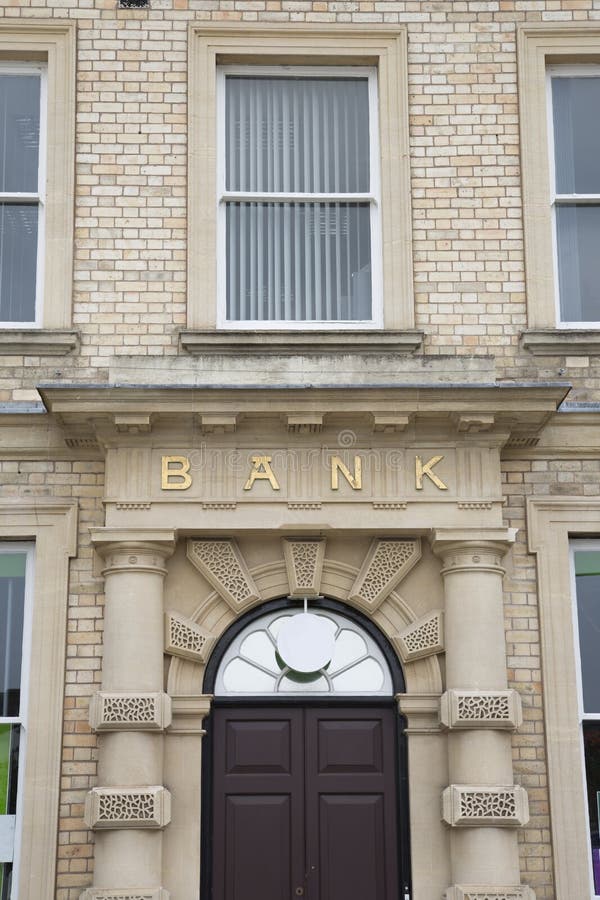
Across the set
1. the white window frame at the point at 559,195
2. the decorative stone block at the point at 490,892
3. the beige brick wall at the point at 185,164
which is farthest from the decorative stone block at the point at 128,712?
the white window frame at the point at 559,195

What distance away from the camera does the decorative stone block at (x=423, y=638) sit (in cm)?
977

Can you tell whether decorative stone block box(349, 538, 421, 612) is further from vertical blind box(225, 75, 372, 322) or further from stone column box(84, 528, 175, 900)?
vertical blind box(225, 75, 372, 322)

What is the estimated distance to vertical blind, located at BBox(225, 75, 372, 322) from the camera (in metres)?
10.8

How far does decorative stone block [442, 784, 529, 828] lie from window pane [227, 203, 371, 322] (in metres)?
3.70

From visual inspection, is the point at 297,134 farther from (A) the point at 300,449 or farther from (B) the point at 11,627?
(B) the point at 11,627

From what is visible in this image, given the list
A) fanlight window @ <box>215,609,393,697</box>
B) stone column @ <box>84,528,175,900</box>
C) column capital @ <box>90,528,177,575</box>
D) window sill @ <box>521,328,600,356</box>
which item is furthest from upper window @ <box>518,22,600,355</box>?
stone column @ <box>84,528,175,900</box>

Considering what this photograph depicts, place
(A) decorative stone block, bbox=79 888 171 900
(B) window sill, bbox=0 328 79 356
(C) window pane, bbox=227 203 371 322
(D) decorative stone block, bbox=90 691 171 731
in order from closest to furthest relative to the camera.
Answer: (A) decorative stone block, bbox=79 888 171 900, (D) decorative stone block, bbox=90 691 171 731, (B) window sill, bbox=0 328 79 356, (C) window pane, bbox=227 203 371 322

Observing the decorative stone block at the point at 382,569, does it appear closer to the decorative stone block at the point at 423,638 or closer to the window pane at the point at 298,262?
the decorative stone block at the point at 423,638

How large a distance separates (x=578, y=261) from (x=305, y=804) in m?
4.67

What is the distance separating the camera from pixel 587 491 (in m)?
10.2

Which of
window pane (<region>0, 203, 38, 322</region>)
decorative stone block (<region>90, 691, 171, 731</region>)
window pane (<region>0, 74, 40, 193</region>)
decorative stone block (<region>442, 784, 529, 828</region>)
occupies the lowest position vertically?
decorative stone block (<region>442, 784, 529, 828</region>)

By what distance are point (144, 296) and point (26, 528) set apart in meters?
1.96

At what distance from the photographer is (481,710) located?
30.8 ft

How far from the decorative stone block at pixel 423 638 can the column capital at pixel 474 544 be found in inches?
15.6
